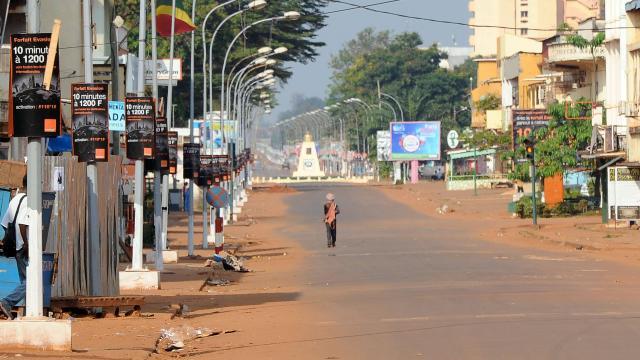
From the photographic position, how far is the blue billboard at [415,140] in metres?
128

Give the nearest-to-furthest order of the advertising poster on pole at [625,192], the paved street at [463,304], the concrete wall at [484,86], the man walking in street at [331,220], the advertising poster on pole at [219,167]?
1. the paved street at [463,304]
2. the man walking in street at [331,220]
3. the advertising poster on pole at [219,167]
4. the advertising poster on pole at [625,192]
5. the concrete wall at [484,86]

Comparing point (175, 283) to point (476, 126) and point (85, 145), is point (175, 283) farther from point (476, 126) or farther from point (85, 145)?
point (476, 126)

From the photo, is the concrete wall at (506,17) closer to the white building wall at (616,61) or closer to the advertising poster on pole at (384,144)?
the advertising poster on pole at (384,144)

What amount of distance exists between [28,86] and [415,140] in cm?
11333

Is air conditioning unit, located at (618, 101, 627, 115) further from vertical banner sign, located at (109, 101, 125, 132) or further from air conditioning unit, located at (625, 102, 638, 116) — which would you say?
vertical banner sign, located at (109, 101, 125, 132)

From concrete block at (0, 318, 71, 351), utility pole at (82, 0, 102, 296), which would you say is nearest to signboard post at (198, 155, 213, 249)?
utility pole at (82, 0, 102, 296)

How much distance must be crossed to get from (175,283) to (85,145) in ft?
26.7

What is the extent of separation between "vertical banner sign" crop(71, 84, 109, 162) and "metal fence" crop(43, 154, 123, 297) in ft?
0.81

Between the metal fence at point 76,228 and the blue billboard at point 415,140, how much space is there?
105087 mm

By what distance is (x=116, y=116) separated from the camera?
26.9 metres

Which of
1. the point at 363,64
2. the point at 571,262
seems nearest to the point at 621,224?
the point at 571,262

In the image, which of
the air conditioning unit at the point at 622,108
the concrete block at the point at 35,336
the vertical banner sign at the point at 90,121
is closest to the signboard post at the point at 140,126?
the vertical banner sign at the point at 90,121

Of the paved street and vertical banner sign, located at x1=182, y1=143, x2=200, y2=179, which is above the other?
vertical banner sign, located at x1=182, y1=143, x2=200, y2=179

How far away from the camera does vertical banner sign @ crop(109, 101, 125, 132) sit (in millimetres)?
26672
